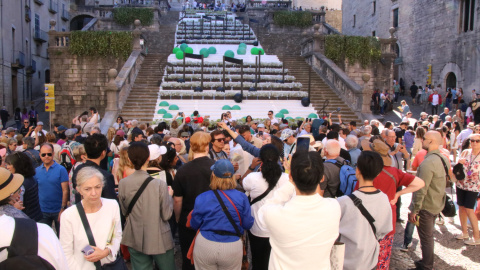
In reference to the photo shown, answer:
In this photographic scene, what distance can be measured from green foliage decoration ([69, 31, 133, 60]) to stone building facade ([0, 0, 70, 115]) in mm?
5847

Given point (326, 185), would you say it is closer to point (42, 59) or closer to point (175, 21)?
point (175, 21)

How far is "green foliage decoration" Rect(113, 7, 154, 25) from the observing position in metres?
30.4

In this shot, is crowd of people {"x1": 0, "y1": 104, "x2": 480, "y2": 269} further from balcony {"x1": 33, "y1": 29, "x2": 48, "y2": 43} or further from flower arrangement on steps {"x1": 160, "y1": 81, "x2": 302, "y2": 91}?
balcony {"x1": 33, "y1": 29, "x2": 48, "y2": 43}

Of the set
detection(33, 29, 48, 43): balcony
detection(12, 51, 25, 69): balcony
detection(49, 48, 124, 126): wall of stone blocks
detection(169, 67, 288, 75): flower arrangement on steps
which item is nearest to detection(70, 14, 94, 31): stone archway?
detection(33, 29, 48, 43): balcony

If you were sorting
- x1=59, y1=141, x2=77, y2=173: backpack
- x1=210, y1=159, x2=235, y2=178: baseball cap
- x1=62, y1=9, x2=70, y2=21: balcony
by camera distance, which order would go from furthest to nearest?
x1=62, y1=9, x2=70, y2=21: balcony < x1=59, y1=141, x2=77, y2=173: backpack < x1=210, y1=159, x2=235, y2=178: baseball cap

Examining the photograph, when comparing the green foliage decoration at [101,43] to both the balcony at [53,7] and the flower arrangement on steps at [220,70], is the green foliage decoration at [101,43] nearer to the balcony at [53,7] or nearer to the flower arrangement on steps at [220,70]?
the flower arrangement on steps at [220,70]

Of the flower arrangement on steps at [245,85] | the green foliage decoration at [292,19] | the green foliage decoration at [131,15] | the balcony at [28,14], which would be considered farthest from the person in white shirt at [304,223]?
the balcony at [28,14]

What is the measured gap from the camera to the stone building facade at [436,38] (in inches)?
1015

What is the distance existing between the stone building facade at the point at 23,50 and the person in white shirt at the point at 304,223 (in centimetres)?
2619

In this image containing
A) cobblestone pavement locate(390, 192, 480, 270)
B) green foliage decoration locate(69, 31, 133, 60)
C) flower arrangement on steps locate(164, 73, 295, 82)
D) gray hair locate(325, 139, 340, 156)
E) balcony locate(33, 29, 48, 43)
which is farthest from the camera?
balcony locate(33, 29, 48, 43)

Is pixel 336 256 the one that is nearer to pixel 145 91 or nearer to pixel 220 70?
pixel 145 91

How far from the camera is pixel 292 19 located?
31.7 meters

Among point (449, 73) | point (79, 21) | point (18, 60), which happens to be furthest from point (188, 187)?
point (79, 21)

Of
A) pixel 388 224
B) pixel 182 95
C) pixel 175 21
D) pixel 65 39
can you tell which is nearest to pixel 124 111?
pixel 182 95
